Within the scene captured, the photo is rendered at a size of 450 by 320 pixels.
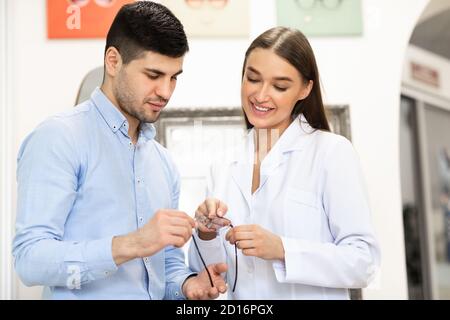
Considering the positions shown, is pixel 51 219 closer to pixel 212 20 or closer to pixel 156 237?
pixel 156 237

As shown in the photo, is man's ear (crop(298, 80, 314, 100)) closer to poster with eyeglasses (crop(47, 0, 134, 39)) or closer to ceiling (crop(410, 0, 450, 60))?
poster with eyeglasses (crop(47, 0, 134, 39))

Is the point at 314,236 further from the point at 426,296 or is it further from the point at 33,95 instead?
the point at 426,296

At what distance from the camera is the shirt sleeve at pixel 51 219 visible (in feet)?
2.58

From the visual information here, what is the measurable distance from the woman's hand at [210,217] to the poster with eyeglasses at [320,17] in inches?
22.2

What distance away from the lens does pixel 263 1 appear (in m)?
1.30

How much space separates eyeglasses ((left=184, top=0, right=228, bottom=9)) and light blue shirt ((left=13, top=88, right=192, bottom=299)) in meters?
0.42

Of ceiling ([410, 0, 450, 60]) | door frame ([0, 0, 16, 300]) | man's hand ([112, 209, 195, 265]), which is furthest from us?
ceiling ([410, 0, 450, 60])

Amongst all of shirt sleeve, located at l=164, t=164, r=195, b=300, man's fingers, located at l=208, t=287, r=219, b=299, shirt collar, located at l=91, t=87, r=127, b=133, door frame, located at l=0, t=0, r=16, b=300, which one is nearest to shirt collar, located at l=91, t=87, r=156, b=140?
shirt collar, located at l=91, t=87, r=127, b=133

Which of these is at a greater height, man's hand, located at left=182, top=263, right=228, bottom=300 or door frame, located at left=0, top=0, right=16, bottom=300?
door frame, located at left=0, top=0, right=16, bottom=300

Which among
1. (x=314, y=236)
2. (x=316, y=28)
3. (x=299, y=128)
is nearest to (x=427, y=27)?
(x=316, y=28)

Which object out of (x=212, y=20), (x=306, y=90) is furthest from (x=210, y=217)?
(x=212, y=20)

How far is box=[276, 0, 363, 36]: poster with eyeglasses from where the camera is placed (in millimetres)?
1302

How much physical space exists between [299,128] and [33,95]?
0.59 meters

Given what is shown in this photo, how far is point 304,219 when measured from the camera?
94 cm
